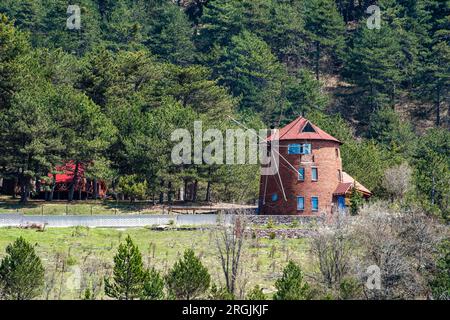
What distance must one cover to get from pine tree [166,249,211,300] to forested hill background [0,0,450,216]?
22.3 metres

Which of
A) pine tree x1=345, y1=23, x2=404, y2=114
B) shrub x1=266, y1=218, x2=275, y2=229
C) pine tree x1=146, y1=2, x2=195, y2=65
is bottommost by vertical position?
shrub x1=266, y1=218, x2=275, y2=229

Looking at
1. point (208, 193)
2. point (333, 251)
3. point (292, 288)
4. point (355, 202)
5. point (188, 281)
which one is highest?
point (208, 193)

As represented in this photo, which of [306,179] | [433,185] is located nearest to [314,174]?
[306,179]

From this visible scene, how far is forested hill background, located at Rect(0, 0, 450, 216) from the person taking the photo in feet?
264

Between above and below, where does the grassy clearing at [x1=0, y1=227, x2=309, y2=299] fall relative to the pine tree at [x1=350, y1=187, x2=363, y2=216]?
below

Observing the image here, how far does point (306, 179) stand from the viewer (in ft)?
249

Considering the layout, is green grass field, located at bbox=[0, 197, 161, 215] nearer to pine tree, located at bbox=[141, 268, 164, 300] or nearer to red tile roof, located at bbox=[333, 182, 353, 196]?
red tile roof, located at bbox=[333, 182, 353, 196]

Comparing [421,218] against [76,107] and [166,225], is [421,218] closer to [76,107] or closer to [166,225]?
[166,225]

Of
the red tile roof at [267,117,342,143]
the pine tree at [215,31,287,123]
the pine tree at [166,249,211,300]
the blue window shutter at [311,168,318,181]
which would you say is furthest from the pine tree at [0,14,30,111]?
the pine tree at [166,249,211,300]

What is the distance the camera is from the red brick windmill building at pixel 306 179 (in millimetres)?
75688

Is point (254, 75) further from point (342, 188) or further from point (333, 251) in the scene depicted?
point (333, 251)

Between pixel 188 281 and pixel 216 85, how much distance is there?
71.0 meters

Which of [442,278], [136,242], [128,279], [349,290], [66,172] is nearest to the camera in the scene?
[128,279]
